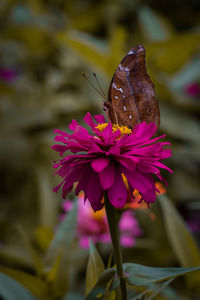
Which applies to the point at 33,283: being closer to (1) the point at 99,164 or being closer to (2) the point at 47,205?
(1) the point at 99,164

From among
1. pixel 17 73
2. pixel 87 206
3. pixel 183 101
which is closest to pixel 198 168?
pixel 183 101

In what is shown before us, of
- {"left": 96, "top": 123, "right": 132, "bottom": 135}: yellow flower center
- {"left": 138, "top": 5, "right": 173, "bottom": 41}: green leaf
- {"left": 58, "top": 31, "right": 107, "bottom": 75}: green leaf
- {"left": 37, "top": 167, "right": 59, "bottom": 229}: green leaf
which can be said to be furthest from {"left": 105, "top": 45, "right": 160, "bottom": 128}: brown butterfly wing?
{"left": 138, "top": 5, "right": 173, "bottom": 41}: green leaf

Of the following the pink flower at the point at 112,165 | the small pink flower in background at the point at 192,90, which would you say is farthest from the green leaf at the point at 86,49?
the pink flower at the point at 112,165

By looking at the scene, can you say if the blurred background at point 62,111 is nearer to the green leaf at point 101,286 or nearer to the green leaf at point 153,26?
the green leaf at point 153,26

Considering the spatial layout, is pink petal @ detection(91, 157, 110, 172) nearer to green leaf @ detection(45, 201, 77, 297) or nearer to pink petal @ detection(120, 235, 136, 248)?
green leaf @ detection(45, 201, 77, 297)

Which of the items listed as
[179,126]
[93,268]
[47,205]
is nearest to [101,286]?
[93,268]

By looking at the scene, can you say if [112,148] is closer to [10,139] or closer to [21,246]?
[21,246]

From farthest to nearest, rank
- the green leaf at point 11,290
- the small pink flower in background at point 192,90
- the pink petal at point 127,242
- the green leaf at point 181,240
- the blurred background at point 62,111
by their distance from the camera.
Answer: the small pink flower in background at point 192,90
the blurred background at point 62,111
the pink petal at point 127,242
the green leaf at point 181,240
the green leaf at point 11,290
